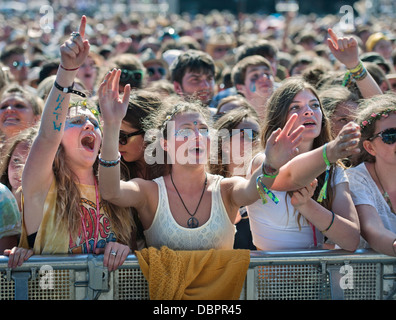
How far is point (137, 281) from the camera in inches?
106

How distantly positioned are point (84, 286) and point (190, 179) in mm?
859

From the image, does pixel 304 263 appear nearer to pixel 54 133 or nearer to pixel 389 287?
pixel 389 287

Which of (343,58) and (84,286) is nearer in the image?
(84,286)

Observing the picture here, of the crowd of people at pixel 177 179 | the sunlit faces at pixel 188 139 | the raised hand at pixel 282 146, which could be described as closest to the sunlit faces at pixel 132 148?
the crowd of people at pixel 177 179

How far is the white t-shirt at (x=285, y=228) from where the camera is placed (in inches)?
123

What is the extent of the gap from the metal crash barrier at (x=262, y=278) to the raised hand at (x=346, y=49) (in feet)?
5.75

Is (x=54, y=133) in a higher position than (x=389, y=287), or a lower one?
higher

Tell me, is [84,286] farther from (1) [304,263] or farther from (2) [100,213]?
(1) [304,263]

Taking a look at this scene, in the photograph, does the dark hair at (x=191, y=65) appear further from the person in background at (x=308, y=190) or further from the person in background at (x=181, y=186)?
the person in background at (x=181, y=186)

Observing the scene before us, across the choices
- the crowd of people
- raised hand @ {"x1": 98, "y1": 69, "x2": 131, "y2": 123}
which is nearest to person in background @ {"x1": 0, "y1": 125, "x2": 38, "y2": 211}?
the crowd of people
